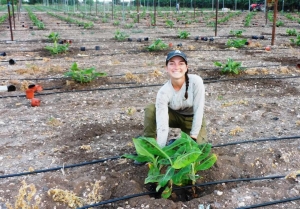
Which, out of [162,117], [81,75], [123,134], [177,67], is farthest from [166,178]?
[81,75]

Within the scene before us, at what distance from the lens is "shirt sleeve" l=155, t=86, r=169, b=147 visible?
2.84 meters

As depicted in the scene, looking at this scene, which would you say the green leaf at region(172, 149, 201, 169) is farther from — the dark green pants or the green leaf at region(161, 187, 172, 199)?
the dark green pants

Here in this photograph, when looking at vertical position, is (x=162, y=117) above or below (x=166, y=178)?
above

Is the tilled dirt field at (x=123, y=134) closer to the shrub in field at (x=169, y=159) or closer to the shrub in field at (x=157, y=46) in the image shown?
the shrub in field at (x=169, y=159)

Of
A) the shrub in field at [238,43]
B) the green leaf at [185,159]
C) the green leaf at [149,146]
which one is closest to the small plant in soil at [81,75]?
the green leaf at [149,146]

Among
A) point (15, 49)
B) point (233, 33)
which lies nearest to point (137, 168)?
point (15, 49)

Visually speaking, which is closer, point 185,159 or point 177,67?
point 185,159

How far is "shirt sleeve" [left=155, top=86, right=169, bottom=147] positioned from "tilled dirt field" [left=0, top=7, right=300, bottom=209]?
383 mm

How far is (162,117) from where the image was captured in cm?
284

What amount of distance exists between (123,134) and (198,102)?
1287mm

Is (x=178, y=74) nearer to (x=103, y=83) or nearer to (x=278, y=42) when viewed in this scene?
(x=103, y=83)

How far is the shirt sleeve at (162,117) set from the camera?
112 inches

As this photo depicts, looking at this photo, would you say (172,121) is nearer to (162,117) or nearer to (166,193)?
(162,117)

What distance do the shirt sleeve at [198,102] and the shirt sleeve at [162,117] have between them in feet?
0.80
